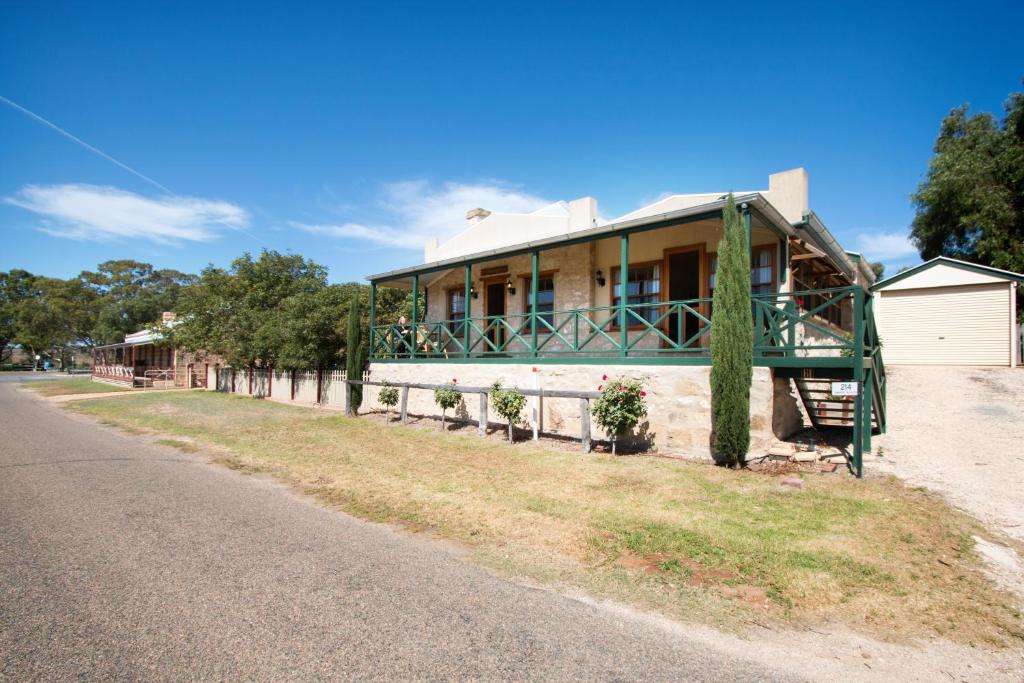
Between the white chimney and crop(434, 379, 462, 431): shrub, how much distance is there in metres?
7.72

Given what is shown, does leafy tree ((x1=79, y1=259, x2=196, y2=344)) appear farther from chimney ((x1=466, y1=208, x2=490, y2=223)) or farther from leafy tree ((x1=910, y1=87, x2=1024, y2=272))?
leafy tree ((x1=910, y1=87, x2=1024, y2=272))

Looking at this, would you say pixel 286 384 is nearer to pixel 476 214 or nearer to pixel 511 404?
pixel 476 214

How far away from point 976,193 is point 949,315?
7215mm

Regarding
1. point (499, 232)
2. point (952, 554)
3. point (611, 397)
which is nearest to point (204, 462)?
point (611, 397)

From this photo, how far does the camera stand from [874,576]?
391cm

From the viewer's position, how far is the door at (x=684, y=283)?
Result: 36.0 feet

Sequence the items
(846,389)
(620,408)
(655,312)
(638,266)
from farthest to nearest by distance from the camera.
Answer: (638,266), (655,312), (620,408), (846,389)

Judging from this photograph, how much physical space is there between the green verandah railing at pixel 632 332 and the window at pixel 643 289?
0.05 meters

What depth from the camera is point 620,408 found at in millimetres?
8367

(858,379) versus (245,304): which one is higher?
(245,304)

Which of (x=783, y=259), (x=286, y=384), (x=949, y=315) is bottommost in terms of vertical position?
(x=286, y=384)

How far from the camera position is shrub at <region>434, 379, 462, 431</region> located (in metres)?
11.6

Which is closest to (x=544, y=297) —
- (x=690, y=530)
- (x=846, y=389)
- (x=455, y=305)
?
(x=455, y=305)

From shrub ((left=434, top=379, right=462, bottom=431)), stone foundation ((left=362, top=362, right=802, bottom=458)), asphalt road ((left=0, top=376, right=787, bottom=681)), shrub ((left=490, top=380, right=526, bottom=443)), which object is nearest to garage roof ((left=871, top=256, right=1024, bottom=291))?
stone foundation ((left=362, top=362, right=802, bottom=458))
